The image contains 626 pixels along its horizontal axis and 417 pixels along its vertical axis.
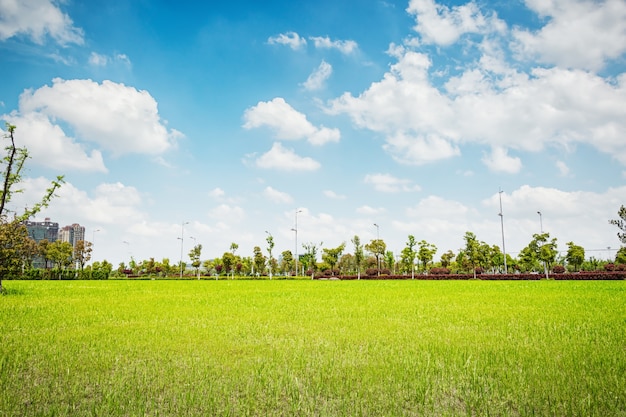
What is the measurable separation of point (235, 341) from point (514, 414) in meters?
4.67

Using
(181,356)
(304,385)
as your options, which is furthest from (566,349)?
(181,356)

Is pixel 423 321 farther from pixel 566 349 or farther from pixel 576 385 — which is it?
pixel 576 385

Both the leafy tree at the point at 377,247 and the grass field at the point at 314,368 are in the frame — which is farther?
the leafy tree at the point at 377,247

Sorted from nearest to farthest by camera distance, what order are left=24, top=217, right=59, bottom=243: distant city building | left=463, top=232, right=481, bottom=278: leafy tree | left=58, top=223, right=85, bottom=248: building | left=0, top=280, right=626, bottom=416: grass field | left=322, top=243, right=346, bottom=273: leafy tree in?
left=0, top=280, right=626, bottom=416: grass field
left=463, top=232, right=481, bottom=278: leafy tree
left=322, top=243, right=346, bottom=273: leafy tree
left=24, top=217, right=59, bottom=243: distant city building
left=58, top=223, right=85, bottom=248: building

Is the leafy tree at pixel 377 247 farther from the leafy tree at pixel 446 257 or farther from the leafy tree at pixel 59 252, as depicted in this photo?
the leafy tree at pixel 59 252

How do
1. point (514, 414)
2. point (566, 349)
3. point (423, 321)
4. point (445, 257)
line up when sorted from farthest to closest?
point (445, 257), point (423, 321), point (566, 349), point (514, 414)

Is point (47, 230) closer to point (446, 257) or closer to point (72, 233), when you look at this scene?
point (72, 233)

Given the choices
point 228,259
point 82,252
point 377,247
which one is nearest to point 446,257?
point 377,247

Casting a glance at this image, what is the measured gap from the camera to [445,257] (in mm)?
80375

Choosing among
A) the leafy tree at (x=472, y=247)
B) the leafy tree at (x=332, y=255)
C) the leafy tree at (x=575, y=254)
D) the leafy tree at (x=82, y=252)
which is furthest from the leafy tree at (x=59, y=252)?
the leafy tree at (x=575, y=254)

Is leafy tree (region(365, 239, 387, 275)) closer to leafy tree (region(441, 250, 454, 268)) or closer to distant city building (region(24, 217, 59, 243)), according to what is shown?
leafy tree (region(441, 250, 454, 268))

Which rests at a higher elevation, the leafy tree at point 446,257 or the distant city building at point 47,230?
the distant city building at point 47,230

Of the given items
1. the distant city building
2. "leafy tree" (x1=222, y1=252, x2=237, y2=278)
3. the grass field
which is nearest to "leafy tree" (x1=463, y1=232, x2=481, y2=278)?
"leafy tree" (x1=222, y1=252, x2=237, y2=278)


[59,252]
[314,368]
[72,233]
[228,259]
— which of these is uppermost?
[72,233]
